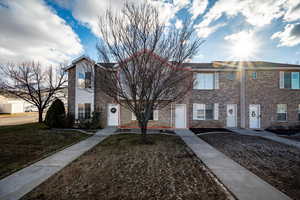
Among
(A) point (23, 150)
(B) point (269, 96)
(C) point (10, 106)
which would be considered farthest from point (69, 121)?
(C) point (10, 106)

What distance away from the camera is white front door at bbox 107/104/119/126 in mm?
11727

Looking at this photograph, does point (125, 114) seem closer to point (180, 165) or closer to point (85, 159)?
point (85, 159)

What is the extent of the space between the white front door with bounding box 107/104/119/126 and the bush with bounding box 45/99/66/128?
13.7 ft

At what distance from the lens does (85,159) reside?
502 cm

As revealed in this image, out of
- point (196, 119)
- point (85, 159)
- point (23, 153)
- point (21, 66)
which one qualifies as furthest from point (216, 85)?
point (21, 66)

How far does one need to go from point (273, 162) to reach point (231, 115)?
7513mm

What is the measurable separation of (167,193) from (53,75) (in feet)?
60.3

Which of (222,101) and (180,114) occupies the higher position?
(222,101)

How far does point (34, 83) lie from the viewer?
47.1 ft

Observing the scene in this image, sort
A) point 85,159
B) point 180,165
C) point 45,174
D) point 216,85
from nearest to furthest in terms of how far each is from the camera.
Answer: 1. point 45,174
2. point 180,165
3. point 85,159
4. point 216,85

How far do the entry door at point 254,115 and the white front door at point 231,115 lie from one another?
1291 mm

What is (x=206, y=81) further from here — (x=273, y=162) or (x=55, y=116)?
(x=55, y=116)

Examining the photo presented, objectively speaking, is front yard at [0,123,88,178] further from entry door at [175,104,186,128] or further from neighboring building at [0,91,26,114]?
neighboring building at [0,91,26,114]

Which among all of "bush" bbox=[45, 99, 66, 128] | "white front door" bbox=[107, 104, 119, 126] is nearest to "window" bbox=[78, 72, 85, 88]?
"bush" bbox=[45, 99, 66, 128]
